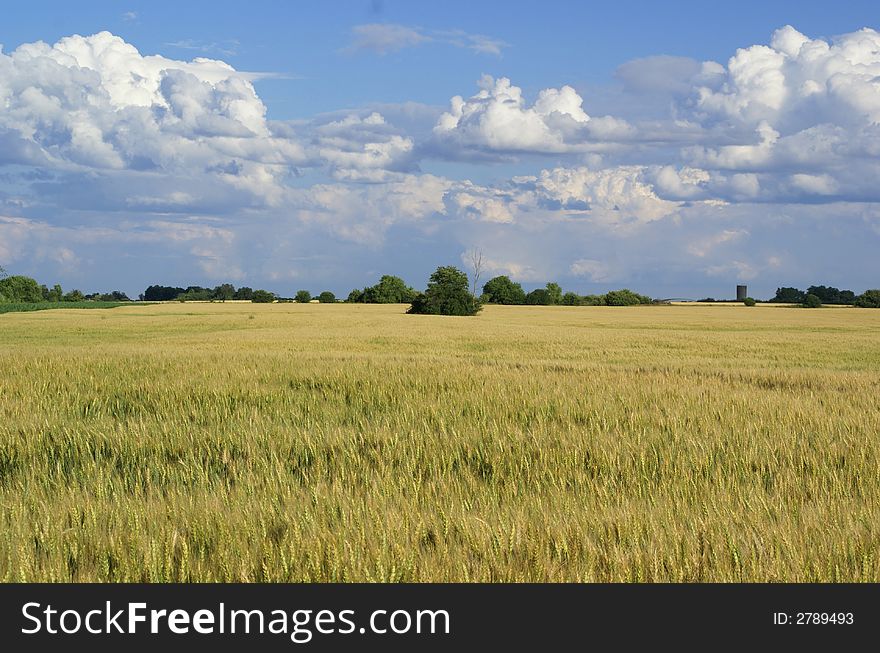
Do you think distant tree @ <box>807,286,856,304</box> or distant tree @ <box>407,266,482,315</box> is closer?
distant tree @ <box>407,266,482,315</box>

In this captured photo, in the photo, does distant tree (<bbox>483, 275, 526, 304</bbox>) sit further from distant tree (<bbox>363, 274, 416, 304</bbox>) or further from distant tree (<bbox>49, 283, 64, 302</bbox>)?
distant tree (<bbox>49, 283, 64, 302</bbox>)

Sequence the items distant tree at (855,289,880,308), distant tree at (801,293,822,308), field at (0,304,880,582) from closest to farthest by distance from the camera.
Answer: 1. field at (0,304,880,582)
2. distant tree at (855,289,880,308)
3. distant tree at (801,293,822,308)

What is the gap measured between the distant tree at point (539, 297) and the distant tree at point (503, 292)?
3013mm

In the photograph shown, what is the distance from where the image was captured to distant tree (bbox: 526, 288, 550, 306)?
4370 inches

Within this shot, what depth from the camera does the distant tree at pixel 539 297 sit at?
111000 mm

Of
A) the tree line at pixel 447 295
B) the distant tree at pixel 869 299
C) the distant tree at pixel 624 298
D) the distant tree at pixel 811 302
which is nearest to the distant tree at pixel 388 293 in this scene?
the tree line at pixel 447 295

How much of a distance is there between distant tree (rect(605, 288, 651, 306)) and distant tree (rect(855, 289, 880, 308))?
26.8 metres

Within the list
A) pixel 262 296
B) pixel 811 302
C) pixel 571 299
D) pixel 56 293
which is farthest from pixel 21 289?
pixel 811 302

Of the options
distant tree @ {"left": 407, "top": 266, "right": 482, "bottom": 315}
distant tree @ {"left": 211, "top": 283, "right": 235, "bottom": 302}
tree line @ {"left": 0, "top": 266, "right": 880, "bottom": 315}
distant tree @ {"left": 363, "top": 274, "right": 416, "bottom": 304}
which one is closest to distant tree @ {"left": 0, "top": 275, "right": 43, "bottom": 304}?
tree line @ {"left": 0, "top": 266, "right": 880, "bottom": 315}

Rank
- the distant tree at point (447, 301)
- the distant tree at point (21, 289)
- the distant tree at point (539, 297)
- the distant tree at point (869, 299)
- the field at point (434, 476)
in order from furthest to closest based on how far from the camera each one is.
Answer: the distant tree at point (21, 289)
the distant tree at point (539, 297)
the distant tree at point (869, 299)
the distant tree at point (447, 301)
the field at point (434, 476)

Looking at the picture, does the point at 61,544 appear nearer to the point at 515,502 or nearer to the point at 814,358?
the point at 515,502

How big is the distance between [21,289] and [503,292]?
88.2 meters

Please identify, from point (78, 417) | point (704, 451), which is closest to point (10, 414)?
point (78, 417)

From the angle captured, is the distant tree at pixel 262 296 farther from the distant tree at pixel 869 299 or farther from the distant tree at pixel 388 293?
the distant tree at pixel 869 299
